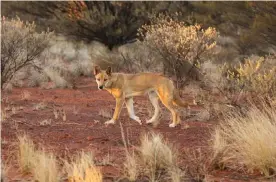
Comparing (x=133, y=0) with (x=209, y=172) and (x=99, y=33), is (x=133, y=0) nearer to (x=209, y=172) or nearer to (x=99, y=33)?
(x=99, y=33)

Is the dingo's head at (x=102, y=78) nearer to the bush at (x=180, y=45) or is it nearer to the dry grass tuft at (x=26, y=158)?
the dry grass tuft at (x=26, y=158)

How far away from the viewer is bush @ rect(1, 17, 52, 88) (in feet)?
50.9

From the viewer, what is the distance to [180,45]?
52.9 feet

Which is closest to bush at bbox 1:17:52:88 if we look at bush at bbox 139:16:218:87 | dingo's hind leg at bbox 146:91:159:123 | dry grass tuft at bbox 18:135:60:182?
bush at bbox 139:16:218:87

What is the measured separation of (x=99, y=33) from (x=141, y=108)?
14.0 m

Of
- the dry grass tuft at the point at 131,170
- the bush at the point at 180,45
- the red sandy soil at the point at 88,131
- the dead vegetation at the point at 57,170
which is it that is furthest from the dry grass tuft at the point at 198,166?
the bush at the point at 180,45

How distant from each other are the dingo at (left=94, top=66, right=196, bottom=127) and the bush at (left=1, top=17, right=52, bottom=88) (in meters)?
4.55

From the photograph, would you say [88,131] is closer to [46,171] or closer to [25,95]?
[46,171]

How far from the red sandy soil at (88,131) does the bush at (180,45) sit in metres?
1.72

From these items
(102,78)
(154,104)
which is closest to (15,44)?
(102,78)

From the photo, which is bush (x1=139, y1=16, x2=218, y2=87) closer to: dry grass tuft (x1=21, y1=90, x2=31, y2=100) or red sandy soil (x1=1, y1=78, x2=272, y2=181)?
red sandy soil (x1=1, y1=78, x2=272, y2=181)

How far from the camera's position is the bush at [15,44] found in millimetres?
15508

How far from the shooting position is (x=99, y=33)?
27.5 m

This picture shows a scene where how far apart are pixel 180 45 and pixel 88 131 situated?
639cm
